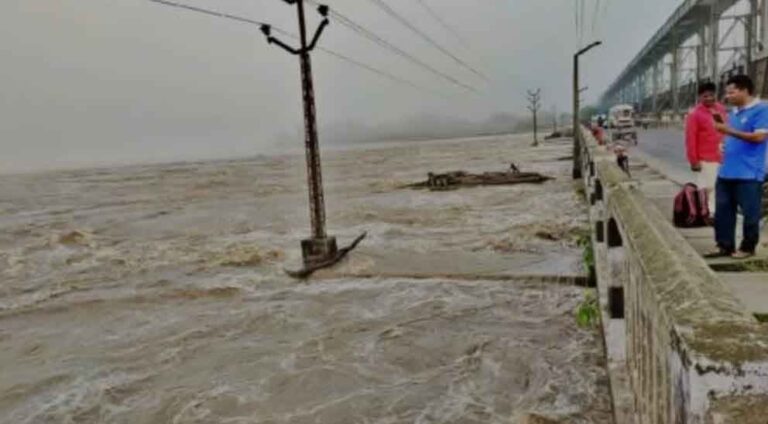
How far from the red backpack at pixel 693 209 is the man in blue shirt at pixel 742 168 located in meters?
1.68

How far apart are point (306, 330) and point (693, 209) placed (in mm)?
5170

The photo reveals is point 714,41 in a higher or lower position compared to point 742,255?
higher

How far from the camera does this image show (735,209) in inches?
242

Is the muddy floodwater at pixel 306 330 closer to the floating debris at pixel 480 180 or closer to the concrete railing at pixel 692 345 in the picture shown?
the concrete railing at pixel 692 345

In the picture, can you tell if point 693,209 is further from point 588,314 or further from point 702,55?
point 702,55

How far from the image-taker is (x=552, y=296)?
9961 mm

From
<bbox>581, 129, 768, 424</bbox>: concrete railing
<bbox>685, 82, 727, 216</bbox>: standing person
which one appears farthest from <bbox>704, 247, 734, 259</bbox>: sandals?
<bbox>581, 129, 768, 424</bbox>: concrete railing

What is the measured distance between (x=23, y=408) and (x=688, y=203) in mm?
7789

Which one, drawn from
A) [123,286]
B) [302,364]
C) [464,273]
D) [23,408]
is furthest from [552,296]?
[123,286]

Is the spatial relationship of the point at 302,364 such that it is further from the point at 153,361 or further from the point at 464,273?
the point at 464,273

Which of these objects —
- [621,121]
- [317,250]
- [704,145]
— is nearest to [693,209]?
[704,145]

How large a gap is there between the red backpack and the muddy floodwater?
5.77 feet

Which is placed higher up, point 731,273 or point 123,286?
point 731,273

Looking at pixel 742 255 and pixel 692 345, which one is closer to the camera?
pixel 692 345
